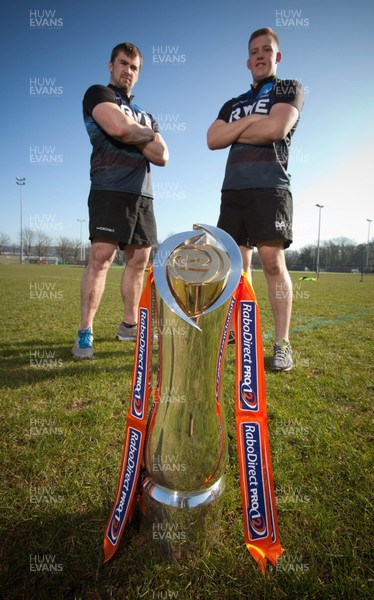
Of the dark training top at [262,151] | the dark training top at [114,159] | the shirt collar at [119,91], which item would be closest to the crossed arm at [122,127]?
the dark training top at [114,159]

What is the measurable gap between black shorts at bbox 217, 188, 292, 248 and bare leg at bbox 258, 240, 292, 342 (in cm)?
8

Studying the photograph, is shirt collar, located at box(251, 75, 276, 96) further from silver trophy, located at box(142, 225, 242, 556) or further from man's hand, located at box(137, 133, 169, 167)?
silver trophy, located at box(142, 225, 242, 556)

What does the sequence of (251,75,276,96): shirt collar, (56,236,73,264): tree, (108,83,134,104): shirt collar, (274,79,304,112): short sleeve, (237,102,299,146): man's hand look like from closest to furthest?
(237,102,299,146): man's hand → (274,79,304,112): short sleeve → (251,75,276,96): shirt collar → (108,83,134,104): shirt collar → (56,236,73,264): tree

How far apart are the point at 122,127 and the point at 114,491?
242cm

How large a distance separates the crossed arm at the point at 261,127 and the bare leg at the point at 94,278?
1295mm

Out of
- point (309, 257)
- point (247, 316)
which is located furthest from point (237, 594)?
point (309, 257)

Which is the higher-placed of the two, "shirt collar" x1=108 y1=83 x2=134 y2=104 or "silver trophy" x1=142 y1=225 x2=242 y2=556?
"shirt collar" x1=108 y1=83 x2=134 y2=104

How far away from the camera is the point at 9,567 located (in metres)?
0.89

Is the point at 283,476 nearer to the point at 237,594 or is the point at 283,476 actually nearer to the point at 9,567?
the point at 237,594

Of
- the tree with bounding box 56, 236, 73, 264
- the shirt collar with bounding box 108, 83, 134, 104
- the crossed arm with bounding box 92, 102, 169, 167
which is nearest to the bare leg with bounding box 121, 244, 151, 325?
the crossed arm with bounding box 92, 102, 169, 167

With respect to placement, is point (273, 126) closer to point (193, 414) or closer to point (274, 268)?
point (274, 268)

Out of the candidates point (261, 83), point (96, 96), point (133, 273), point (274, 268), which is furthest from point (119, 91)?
point (274, 268)

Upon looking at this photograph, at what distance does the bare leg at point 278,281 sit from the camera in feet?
8.46

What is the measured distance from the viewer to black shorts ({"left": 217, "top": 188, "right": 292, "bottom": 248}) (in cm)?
251
